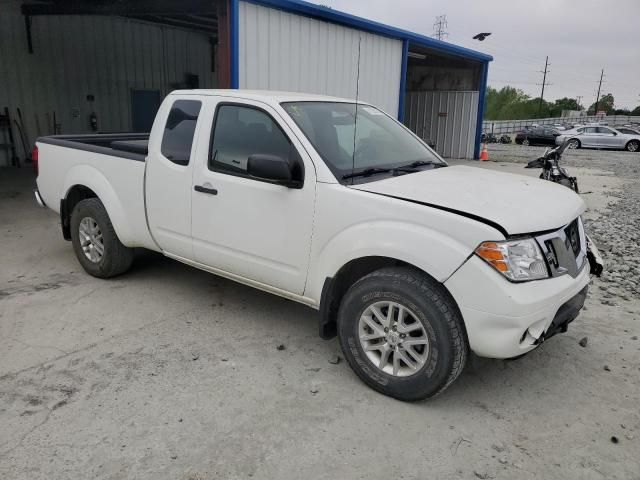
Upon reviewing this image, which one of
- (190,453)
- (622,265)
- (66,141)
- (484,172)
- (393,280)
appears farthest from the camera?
(622,265)

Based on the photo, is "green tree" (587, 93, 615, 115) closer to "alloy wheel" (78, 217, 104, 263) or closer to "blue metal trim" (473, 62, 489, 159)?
"blue metal trim" (473, 62, 489, 159)

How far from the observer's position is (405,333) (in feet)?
10.6

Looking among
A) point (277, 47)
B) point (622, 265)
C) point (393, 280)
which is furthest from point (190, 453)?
point (277, 47)

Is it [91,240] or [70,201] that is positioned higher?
[70,201]

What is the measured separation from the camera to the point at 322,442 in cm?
294

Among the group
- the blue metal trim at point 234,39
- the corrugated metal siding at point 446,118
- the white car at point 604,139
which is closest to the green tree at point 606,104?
the white car at point 604,139

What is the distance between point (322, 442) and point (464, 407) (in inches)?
38.3

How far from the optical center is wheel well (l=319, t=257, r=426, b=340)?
3.50 metres

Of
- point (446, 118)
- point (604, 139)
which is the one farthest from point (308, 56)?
point (604, 139)

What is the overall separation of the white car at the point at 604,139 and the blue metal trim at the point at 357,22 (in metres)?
14.8

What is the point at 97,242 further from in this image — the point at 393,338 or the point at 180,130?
the point at 393,338

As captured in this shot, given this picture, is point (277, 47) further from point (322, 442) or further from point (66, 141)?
point (322, 442)

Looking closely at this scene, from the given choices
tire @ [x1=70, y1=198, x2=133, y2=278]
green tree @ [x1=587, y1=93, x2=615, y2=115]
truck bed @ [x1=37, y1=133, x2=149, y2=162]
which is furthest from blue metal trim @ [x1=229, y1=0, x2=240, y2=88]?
green tree @ [x1=587, y1=93, x2=615, y2=115]

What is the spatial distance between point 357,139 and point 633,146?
96.7 feet
